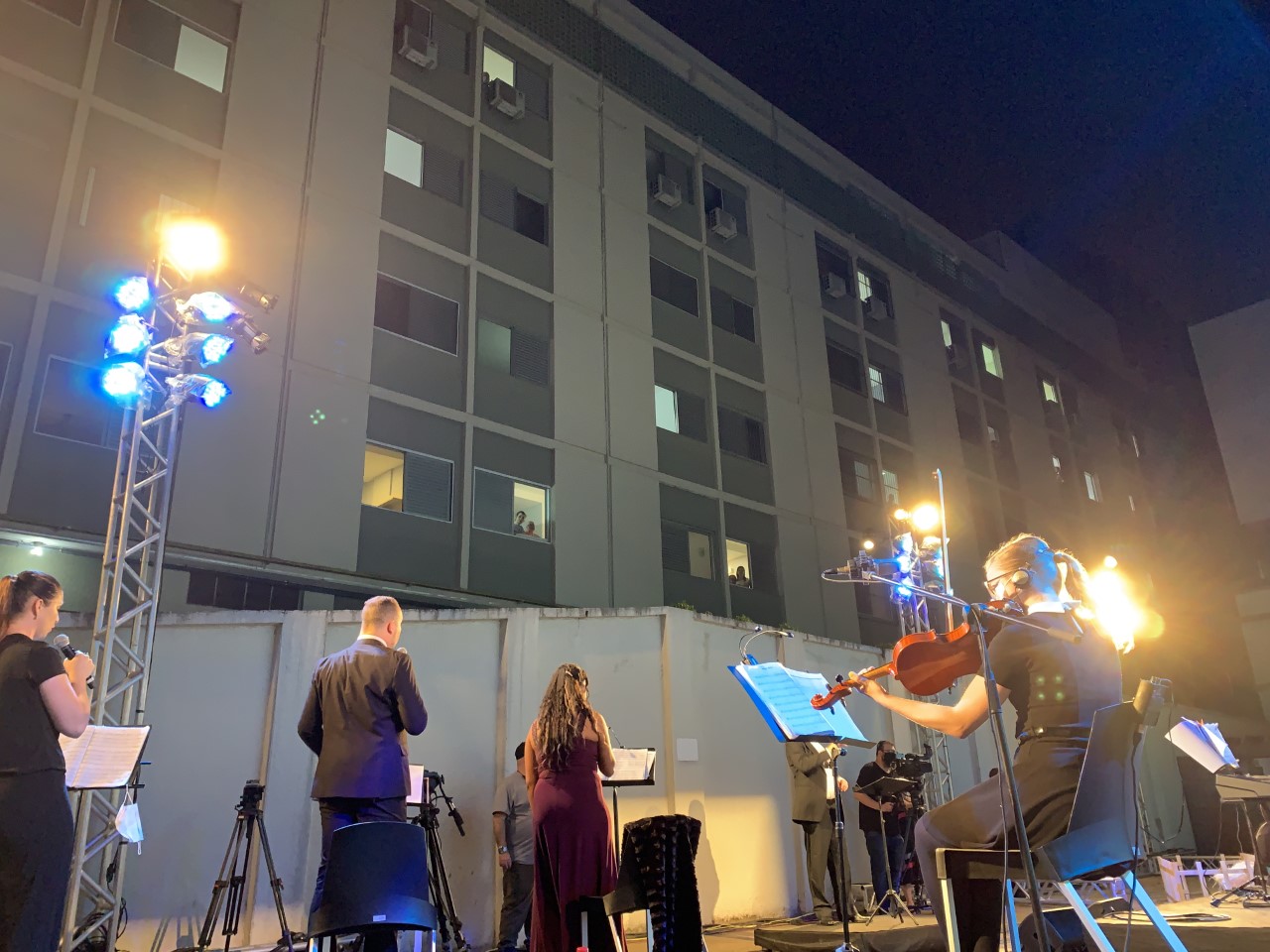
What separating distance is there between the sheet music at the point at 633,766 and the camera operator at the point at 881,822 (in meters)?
3.46

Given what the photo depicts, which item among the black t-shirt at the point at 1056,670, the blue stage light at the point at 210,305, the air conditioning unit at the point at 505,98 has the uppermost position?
the air conditioning unit at the point at 505,98

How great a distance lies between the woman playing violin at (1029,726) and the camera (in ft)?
10.2

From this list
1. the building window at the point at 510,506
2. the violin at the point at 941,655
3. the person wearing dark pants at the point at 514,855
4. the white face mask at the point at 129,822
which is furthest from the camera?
the building window at the point at 510,506

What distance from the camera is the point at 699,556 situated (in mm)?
19078

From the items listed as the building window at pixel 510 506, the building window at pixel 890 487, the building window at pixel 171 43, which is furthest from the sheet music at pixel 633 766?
the building window at pixel 890 487

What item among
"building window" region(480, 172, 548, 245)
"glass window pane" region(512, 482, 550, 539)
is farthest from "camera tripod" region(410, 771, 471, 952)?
"building window" region(480, 172, 548, 245)

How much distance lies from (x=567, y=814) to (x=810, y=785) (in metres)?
4.34

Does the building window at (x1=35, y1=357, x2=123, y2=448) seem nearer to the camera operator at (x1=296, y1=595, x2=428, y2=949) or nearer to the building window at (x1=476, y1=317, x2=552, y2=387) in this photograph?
A: the building window at (x1=476, y1=317, x2=552, y2=387)

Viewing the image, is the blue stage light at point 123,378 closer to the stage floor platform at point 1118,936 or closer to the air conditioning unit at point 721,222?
the stage floor platform at point 1118,936

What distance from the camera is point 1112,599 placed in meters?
3.82

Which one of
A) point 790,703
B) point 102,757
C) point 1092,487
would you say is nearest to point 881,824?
point 790,703

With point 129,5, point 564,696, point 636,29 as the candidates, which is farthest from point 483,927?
point 636,29

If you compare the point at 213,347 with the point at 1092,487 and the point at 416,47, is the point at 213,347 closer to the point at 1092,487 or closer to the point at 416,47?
the point at 416,47

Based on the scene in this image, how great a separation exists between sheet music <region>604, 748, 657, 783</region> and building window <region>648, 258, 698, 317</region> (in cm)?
1467
